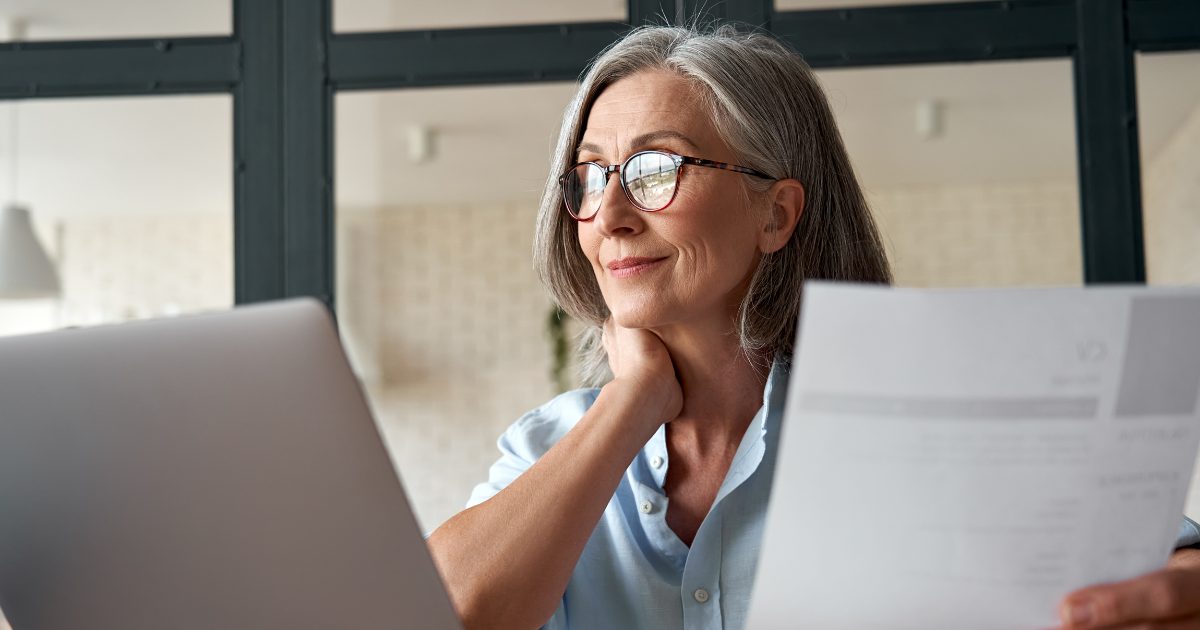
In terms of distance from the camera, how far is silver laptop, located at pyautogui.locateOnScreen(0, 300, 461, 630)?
0.75 metres

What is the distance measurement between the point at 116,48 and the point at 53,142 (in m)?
0.24

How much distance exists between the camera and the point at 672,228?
1390mm

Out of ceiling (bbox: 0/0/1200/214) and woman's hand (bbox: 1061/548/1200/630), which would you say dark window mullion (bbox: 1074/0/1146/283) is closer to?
ceiling (bbox: 0/0/1200/214)

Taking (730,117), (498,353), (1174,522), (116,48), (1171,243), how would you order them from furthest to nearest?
(498,353) → (116,48) → (1171,243) → (730,117) → (1174,522)

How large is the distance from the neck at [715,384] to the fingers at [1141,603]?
0.68m

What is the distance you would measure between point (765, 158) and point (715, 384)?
0.31 metres

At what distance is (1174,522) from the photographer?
32.3 inches

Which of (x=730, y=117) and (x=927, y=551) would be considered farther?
(x=730, y=117)

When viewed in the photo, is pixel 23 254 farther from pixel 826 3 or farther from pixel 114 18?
pixel 826 3

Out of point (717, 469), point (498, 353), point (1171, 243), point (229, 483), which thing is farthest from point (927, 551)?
A: point (498, 353)

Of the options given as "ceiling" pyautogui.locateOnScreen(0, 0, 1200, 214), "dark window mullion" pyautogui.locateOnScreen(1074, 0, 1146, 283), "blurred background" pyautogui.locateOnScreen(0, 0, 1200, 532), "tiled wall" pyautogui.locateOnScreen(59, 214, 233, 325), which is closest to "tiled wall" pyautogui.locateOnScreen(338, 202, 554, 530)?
"blurred background" pyautogui.locateOnScreen(0, 0, 1200, 532)

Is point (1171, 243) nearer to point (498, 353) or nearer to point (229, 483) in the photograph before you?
point (229, 483)

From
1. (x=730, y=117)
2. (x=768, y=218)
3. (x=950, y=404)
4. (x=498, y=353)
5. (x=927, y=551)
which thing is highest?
(x=730, y=117)

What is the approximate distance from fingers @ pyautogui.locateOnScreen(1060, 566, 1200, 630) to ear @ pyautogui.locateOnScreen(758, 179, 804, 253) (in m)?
0.72
